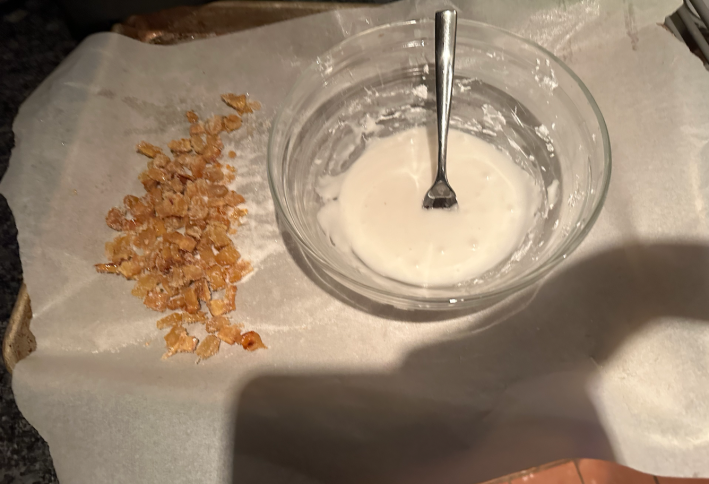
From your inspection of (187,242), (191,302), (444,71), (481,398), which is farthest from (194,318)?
(444,71)

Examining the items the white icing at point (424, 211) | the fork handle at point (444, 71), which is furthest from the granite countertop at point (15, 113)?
the fork handle at point (444, 71)

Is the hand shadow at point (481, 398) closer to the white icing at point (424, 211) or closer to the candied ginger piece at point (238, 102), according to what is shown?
the white icing at point (424, 211)

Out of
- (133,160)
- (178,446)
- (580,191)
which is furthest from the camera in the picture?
(133,160)

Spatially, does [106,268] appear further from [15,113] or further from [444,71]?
[444,71]

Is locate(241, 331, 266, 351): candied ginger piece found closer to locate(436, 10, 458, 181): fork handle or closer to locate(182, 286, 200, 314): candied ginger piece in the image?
locate(182, 286, 200, 314): candied ginger piece

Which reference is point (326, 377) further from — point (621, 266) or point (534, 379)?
point (621, 266)

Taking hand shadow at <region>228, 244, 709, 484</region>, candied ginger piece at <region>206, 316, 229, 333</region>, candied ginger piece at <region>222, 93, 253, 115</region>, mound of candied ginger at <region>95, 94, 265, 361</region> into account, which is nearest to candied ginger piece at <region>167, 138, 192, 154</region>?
mound of candied ginger at <region>95, 94, 265, 361</region>

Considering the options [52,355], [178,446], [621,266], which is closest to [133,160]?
[52,355]
